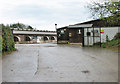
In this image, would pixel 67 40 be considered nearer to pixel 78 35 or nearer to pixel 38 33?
pixel 78 35

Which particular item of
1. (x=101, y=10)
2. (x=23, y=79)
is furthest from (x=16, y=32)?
(x=23, y=79)

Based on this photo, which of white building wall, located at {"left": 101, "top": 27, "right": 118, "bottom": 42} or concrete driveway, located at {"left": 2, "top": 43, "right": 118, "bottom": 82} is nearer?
concrete driveway, located at {"left": 2, "top": 43, "right": 118, "bottom": 82}

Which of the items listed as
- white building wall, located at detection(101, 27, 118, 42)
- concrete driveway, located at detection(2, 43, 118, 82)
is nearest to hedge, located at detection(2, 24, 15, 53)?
concrete driveway, located at detection(2, 43, 118, 82)

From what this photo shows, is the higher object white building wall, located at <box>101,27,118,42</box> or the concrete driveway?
white building wall, located at <box>101,27,118,42</box>

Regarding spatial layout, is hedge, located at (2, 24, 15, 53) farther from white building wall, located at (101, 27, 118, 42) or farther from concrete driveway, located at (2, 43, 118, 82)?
white building wall, located at (101, 27, 118, 42)

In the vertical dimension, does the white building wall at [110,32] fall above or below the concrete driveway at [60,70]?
above

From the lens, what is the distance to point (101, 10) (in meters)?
14.3

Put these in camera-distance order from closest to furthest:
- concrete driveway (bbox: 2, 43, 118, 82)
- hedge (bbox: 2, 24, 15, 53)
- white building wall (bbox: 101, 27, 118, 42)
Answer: concrete driveway (bbox: 2, 43, 118, 82) → hedge (bbox: 2, 24, 15, 53) → white building wall (bbox: 101, 27, 118, 42)

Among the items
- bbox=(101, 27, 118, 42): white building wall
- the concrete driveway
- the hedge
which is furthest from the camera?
bbox=(101, 27, 118, 42): white building wall

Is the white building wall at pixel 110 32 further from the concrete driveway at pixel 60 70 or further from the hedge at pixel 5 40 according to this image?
the hedge at pixel 5 40

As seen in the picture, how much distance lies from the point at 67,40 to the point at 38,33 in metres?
35.9

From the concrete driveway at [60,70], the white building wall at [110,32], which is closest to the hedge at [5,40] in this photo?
the concrete driveway at [60,70]

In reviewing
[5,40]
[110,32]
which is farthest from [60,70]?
[110,32]

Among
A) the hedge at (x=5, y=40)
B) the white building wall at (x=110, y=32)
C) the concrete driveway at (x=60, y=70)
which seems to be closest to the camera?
the concrete driveway at (x=60, y=70)
